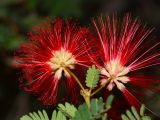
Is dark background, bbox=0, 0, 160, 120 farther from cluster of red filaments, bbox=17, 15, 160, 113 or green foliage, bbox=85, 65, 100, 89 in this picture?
green foliage, bbox=85, 65, 100, 89

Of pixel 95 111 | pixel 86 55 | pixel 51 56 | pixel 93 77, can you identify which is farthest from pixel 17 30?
pixel 95 111

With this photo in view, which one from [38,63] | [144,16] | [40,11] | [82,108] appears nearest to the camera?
[82,108]

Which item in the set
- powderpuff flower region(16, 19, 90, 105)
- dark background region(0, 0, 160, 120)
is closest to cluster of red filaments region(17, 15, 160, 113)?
powderpuff flower region(16, 19, 90, 105)

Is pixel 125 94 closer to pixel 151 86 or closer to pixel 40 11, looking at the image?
pixel 151 86

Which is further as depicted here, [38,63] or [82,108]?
[38,63]

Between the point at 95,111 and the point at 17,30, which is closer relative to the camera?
the point at 95,111

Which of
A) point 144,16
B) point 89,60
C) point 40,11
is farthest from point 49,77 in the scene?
point 144,16

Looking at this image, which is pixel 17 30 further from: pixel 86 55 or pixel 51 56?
pixel 86 55

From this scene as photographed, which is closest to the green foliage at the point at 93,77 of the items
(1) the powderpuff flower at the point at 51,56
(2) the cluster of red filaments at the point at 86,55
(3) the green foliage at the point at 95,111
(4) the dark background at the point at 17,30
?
(2) the cluster of red filaments at the point at 86,55
